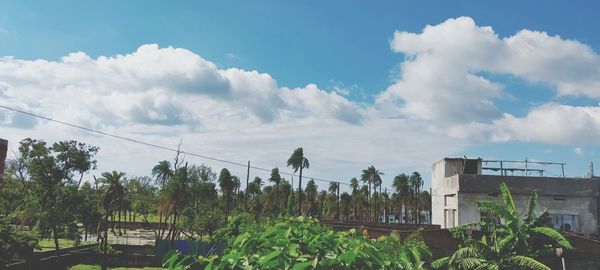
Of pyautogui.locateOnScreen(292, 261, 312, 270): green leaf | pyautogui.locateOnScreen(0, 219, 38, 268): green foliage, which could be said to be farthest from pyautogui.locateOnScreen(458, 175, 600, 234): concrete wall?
pyautogui.locateOnScreen(292, 261, 312, 270): green leaf

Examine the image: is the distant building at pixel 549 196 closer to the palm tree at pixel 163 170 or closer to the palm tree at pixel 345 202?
the palm tree at pixel 163 170

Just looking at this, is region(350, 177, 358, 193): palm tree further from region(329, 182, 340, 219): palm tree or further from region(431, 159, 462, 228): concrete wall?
region(431, 159, 462, 228): concrete wall

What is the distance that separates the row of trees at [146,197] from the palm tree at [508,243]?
8249mm

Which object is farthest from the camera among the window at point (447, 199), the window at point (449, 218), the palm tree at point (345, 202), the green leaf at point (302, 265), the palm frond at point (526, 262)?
the palm tree at point (345, 202)

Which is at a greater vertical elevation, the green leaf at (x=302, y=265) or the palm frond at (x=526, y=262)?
the green leaf at (x=302, y=265)

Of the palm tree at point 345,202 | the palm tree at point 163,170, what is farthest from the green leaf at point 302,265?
the palm tree at point 345,202

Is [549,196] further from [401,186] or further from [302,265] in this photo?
[401,186]

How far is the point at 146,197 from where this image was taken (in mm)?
64750

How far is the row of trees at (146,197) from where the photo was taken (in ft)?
112

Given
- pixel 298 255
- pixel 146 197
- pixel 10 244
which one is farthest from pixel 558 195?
pixel 146 197

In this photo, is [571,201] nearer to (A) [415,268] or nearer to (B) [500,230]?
(B) [500,230]

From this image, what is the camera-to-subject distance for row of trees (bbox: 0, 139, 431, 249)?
34.2 m

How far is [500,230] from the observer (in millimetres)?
19984

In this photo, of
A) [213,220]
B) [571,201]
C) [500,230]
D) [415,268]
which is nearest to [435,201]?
[571,201]
